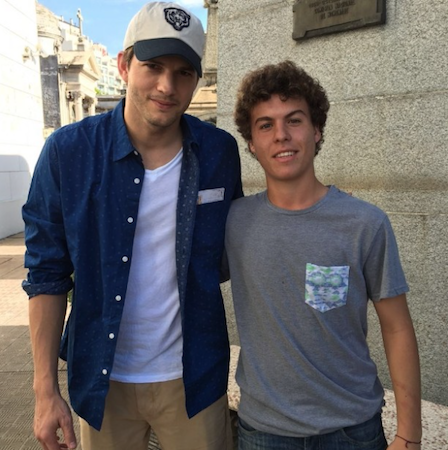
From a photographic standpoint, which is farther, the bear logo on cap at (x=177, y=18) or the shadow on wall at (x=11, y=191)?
the shadow on wall at (x=11, y=191)

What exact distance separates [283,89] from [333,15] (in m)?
1.97

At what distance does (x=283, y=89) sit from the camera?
72.6 inches

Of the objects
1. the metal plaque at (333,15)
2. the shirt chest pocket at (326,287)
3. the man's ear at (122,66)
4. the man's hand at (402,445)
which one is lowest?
the man's hand at (402,445)

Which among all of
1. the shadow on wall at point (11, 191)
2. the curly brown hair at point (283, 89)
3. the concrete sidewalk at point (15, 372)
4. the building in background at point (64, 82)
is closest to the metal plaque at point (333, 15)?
the curly brown hair at point (283, 89)

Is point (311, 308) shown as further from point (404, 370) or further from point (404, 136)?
point (404, 136)

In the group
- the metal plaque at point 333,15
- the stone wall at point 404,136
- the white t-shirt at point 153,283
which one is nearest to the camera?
the white t-shirt at point 153,283

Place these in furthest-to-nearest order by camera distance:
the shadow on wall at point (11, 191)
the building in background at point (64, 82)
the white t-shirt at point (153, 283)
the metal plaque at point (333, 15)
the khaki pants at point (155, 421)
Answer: the building in background at point (64, 82) → the shadow on wall at point (11, 191) → the metal plaque at point (333, 15) → the khaki pants at point (155, 421) → the white t-shirt at point (153, 283)

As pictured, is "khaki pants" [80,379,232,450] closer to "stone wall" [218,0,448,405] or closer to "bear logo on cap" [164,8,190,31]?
"bear logo on cap" [164,8,190,31]

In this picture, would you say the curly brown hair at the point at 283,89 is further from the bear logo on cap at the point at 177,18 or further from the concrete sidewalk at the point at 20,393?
the concrete sidewalk at the point at 20,393

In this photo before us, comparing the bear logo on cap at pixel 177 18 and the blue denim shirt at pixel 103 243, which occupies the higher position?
the bear logo on cap at pixel 177 18

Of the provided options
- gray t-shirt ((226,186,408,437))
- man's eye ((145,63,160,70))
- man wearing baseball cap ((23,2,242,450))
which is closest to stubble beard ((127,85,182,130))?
man wearing baseball cap ((23,2,242,450))

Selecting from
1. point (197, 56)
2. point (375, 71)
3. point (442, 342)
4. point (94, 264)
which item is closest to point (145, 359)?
point (94, 264)

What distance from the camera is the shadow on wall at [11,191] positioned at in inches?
515

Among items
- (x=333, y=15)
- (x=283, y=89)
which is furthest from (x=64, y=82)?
(x=283, y=89)
